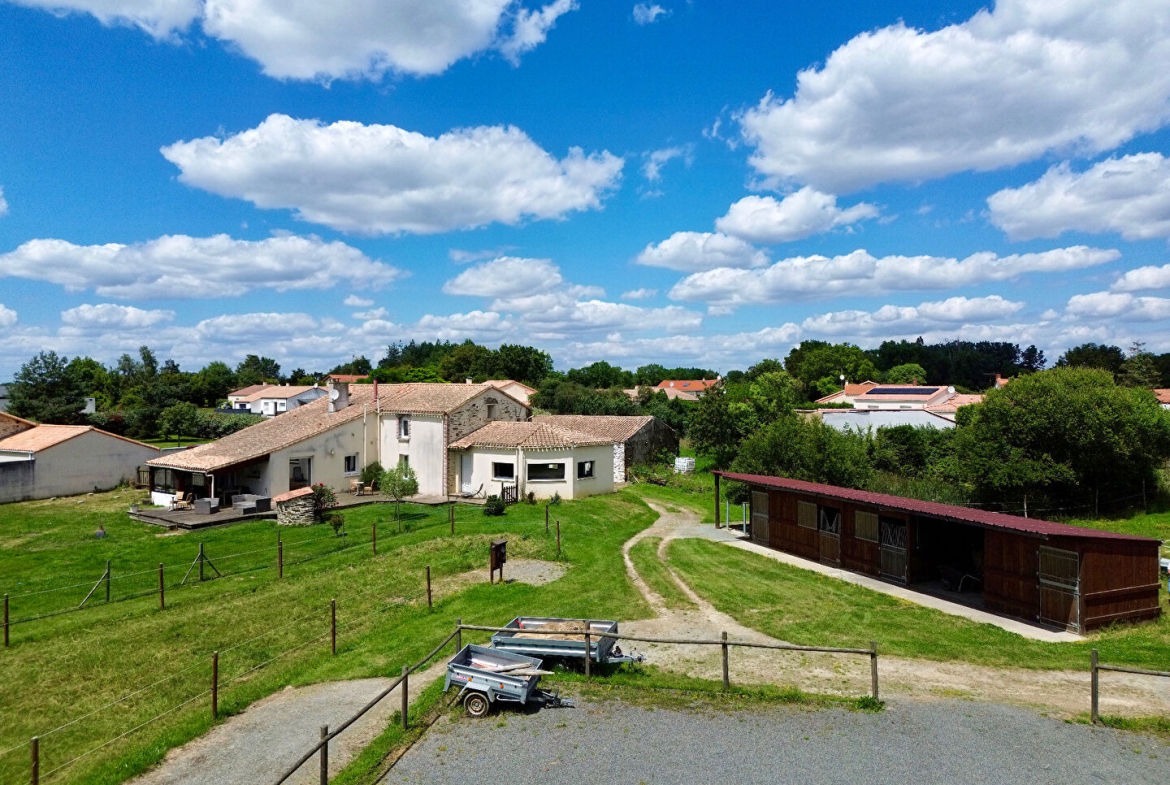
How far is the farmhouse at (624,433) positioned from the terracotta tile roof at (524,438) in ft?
18.0

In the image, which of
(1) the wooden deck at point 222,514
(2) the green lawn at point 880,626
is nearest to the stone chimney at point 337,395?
(1) the wooden deck at point 222,514

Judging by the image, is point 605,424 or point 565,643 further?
point 605,424

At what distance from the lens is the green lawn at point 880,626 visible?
13.9 m

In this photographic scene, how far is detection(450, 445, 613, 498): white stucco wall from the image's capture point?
3294 centimetres

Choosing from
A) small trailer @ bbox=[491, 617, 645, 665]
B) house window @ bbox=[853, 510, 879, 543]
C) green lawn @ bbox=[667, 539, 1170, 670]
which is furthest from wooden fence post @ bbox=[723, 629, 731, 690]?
house window @ bbox=[853, 510, 879, 543]

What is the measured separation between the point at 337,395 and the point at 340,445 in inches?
211

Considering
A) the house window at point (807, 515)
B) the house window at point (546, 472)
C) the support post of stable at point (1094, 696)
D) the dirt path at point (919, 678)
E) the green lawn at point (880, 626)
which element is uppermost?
the house window at point (546, 472)

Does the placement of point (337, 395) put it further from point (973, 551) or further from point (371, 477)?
point (973, 551)

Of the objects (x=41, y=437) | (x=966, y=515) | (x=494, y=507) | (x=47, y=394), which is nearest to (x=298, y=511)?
(x=494, y=507)

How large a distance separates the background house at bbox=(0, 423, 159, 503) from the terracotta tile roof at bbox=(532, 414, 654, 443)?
24.0 m

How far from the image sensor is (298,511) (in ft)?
90.7

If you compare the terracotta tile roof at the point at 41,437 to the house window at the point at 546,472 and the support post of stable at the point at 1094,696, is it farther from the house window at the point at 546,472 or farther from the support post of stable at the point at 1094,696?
the support post of stable at the point at 1094,696

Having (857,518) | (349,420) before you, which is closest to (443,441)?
(349,420)

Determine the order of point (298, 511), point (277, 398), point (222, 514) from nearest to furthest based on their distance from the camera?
point (298, 511) < point (222, 514) < point (277, 398)
